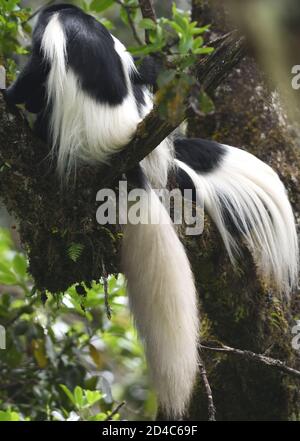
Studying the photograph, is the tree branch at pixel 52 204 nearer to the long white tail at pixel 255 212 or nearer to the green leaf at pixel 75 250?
the green leaf at pixel 75 250

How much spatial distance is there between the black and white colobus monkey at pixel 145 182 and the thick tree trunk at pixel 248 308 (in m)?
0.09

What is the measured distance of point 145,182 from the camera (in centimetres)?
204

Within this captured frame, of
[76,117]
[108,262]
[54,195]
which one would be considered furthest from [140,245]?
[76,117]

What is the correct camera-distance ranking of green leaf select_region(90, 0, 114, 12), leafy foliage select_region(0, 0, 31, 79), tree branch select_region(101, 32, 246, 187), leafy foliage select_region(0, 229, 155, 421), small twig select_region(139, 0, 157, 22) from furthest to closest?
leafy foliage select_region(0, 229, 155, 421) < leafy foliage select_region(0, 0, 31, 79) < small twig select_region(139, 0, 157, 22) < green leaf select_region(90, 0, 114, 12) < tree branch select_region(101, 32, 246, 187)

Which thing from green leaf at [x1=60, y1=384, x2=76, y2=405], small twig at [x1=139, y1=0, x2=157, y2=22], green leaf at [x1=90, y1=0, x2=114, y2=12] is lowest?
green leaf at [x1=60, y1=384, x2=76, y2=405]

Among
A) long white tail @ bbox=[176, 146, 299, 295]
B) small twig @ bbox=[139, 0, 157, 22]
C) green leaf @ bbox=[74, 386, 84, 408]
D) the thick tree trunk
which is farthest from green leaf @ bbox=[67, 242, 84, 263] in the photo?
small twig @ bbox=[139, 0, 157, 22]

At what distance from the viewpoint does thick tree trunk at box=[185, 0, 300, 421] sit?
229 cm

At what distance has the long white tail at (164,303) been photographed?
75.1 inches

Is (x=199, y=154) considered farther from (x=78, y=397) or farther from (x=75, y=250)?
(x=78, y=397)

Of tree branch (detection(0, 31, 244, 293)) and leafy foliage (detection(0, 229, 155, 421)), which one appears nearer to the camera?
tree branch (detection(0, 31, 244, 293))

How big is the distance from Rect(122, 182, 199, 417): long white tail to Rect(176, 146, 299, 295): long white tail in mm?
348

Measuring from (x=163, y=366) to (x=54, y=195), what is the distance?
631 millimetres

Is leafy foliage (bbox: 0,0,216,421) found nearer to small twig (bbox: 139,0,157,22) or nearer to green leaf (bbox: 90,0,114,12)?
small twig (bbox: 139,0,157,22)

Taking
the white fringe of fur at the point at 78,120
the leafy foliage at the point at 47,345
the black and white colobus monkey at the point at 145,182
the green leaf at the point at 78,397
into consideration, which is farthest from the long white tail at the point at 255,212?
the green leaf at the point at 78,397
